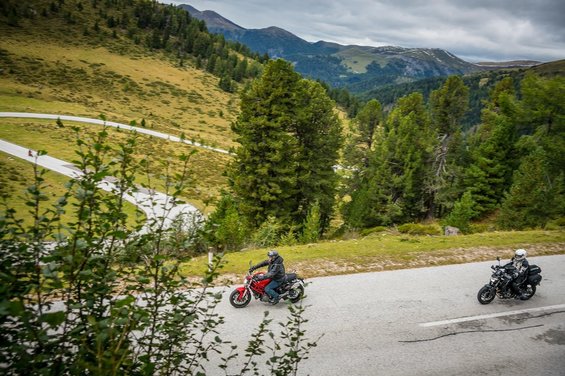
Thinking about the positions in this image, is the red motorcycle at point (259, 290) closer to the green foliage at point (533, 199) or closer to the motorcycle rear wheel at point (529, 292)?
the motorcycle rear wheel at point (529, 292)

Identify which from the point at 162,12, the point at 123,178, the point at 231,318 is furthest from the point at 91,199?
the point at 162,12

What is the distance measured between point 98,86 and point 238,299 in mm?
86511

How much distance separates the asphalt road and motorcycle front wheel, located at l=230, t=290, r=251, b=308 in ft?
0.54

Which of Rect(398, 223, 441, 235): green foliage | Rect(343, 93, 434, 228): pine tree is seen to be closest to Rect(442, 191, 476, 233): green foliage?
Rect(398, 223, 441, 235): green foliage

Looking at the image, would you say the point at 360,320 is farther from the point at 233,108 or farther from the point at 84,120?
the point at 233,108

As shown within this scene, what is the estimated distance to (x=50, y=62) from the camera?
8250cm

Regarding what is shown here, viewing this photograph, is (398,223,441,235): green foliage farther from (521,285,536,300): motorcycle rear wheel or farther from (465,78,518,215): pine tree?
(465,78,518,215): pine tree

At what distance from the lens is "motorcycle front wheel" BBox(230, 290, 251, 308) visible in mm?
10203

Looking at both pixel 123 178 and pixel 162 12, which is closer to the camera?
pixel 123 178

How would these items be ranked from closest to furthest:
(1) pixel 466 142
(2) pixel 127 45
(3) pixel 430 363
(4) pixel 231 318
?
(3) pixel 430 363 → (4) pixel 231 318 → (1) pixel 466 142 → (2) pixel 127 45

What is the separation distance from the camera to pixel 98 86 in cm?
8194

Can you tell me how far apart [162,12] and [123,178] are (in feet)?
501

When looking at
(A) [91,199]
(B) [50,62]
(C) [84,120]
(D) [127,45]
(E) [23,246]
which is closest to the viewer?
(E) [23,246]

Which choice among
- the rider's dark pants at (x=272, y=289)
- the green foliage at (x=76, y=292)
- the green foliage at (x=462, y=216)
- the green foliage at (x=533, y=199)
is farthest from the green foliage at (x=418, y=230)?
the green foliage at (x=76, y=292)
